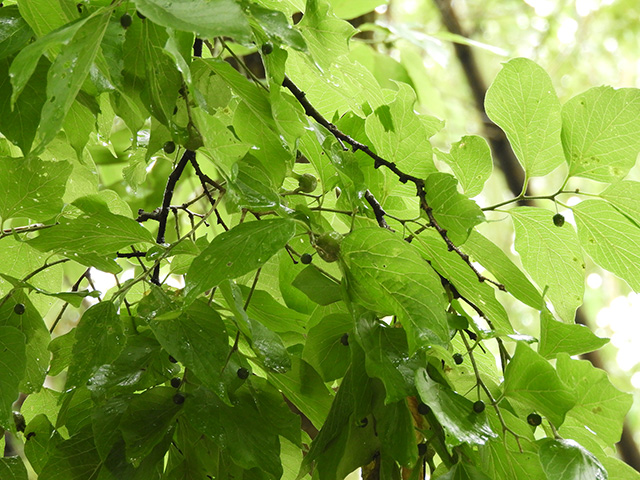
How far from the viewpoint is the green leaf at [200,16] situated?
0.19 meters

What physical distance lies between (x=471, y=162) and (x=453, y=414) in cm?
14

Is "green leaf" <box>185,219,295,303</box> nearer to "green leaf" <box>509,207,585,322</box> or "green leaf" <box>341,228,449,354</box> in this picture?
"green leaf" <box>341,228,449,354</box>

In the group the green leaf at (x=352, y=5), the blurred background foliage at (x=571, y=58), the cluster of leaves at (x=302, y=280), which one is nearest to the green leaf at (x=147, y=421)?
the cluster of leaves at (x=302, y=280)

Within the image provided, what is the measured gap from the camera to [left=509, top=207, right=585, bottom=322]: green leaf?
0.35 meters

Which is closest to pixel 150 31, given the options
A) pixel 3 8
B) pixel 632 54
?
pixel 3 8

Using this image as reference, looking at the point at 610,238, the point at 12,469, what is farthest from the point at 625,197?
the point at 12,469

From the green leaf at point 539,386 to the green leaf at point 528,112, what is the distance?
12 cm

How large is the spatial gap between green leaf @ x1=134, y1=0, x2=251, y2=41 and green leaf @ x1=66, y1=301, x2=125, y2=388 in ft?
0.47

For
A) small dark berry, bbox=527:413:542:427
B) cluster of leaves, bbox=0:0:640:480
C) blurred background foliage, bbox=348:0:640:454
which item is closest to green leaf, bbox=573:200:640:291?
cluster of leaves, bbox=0:0:640:480

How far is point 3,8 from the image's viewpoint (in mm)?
293

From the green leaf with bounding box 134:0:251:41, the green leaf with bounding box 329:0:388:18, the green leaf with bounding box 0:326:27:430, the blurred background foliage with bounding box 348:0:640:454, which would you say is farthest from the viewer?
the blurred background foliage with bounding box 348:0:640:454

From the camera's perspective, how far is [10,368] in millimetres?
293

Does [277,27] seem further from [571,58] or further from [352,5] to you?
[571,58]

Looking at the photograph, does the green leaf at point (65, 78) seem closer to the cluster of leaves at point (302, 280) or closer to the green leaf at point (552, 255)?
the cluster of leaves at point (302, 280)
